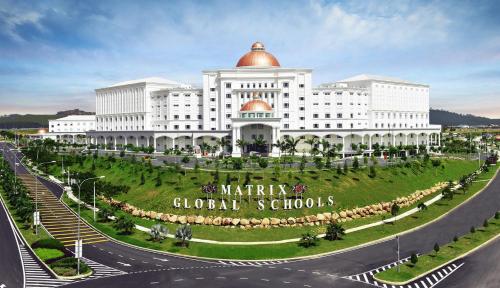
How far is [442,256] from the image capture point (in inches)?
Result: 2217

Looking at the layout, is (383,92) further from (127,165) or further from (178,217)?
(178,217)

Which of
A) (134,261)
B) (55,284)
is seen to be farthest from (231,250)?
(55,284)

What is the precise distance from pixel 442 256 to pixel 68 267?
4546 cm

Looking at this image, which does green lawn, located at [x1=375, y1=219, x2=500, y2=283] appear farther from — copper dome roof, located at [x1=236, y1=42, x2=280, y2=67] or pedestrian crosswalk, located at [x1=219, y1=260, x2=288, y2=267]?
copper dome roof, located at [x1=236, y1=42, x2=280, y2=67]

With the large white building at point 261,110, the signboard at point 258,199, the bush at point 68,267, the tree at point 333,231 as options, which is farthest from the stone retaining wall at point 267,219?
the large white building at point 261,110

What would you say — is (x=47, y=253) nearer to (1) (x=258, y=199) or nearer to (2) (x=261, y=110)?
(1) (x=258, y=199)

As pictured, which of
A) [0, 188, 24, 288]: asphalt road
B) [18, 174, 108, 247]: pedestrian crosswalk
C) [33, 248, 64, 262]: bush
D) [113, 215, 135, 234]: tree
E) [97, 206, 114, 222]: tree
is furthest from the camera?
[97, 206, 114, 222]: tree

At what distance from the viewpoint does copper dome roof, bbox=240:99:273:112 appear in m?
131

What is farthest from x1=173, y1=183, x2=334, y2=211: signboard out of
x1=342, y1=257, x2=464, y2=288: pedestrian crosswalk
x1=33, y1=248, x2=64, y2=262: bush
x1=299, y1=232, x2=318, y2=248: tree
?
x1=342, y1=257, x2=464, y2=288: pedestrian crosswalk

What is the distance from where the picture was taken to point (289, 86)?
144 metres

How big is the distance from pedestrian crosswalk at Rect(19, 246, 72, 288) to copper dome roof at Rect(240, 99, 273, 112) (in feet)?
275

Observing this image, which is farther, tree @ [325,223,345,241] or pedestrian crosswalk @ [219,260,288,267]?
tree @ [325,223,345,241]

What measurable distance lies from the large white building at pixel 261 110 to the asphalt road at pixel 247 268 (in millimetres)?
68394

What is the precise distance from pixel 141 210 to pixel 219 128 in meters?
66.9
